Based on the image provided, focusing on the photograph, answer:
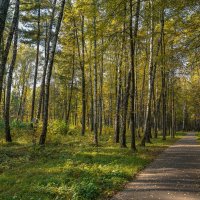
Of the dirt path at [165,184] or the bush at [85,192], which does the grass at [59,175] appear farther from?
the dirt path at [165,184]

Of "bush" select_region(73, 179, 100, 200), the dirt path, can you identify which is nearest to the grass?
"bush" select_region(73, 179, 100, 200)

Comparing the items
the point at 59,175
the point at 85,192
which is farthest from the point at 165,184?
the point at 59,175

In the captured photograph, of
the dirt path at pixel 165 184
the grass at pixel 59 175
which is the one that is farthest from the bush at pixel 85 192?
the dirt path at pixel 165 184

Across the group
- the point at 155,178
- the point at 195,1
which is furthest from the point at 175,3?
the point at 155,178

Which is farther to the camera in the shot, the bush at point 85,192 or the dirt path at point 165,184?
the dirt path at point 165,184

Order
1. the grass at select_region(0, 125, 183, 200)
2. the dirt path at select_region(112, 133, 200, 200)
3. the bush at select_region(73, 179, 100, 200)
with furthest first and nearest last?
the grass at select_region(0, 125, 183, 200) → the dirt path at select_region(112, 133, 200, 200) → the bush at select_region(73, 179, 100, 200)

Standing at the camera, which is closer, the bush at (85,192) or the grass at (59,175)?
the bush at (85,192)

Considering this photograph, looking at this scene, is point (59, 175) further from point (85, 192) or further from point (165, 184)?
point (165, 184)

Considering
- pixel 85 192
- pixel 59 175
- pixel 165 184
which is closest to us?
pixel 85 192

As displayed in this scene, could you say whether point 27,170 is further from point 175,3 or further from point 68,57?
point 68,57

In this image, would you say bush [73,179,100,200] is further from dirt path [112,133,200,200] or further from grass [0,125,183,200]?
dirt path [112,133,200,200]

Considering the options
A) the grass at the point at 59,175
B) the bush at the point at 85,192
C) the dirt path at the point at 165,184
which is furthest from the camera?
the grass at the point at 59,175

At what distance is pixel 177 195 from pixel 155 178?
2.18 metres

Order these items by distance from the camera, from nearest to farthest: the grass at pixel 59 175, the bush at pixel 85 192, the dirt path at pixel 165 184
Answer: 1. the bush at pixel 85 192
2. the dirt path at pixel 165 184
3. the grass at pixel 59 175
